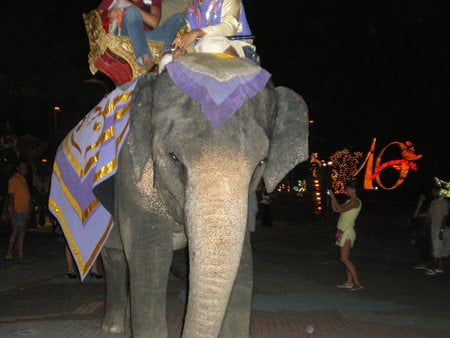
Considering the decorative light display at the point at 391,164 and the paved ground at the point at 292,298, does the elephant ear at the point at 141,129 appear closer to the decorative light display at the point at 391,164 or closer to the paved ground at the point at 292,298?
the paved ground at the point at 292,298

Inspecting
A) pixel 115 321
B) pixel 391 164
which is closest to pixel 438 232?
pixel 115 321

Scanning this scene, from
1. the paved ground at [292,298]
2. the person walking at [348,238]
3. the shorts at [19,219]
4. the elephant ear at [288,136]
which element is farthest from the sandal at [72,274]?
the elephant ear at [288,136]

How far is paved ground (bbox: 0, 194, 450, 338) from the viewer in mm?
7605

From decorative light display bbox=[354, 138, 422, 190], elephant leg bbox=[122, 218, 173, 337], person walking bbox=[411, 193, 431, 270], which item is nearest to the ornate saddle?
elephant leg bbox=[122, 218, 173, 337]

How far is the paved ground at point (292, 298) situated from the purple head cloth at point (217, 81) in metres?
3.91

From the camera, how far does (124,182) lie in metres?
4.55

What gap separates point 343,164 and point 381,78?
11140 millimetres

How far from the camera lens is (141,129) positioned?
4184mm

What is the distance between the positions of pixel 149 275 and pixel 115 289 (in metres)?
2.31

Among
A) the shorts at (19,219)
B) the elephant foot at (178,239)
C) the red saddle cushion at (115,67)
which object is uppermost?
the red saddle cushion at (115,67)

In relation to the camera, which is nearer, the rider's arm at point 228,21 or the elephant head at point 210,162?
the elephant head at point 210,162

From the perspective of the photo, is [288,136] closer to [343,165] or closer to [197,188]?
[197,188]

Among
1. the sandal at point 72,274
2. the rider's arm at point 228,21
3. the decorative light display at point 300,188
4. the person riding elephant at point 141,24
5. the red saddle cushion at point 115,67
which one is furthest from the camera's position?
the decorative light display at point 300,188

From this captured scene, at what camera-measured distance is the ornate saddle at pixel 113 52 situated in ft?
19.5
